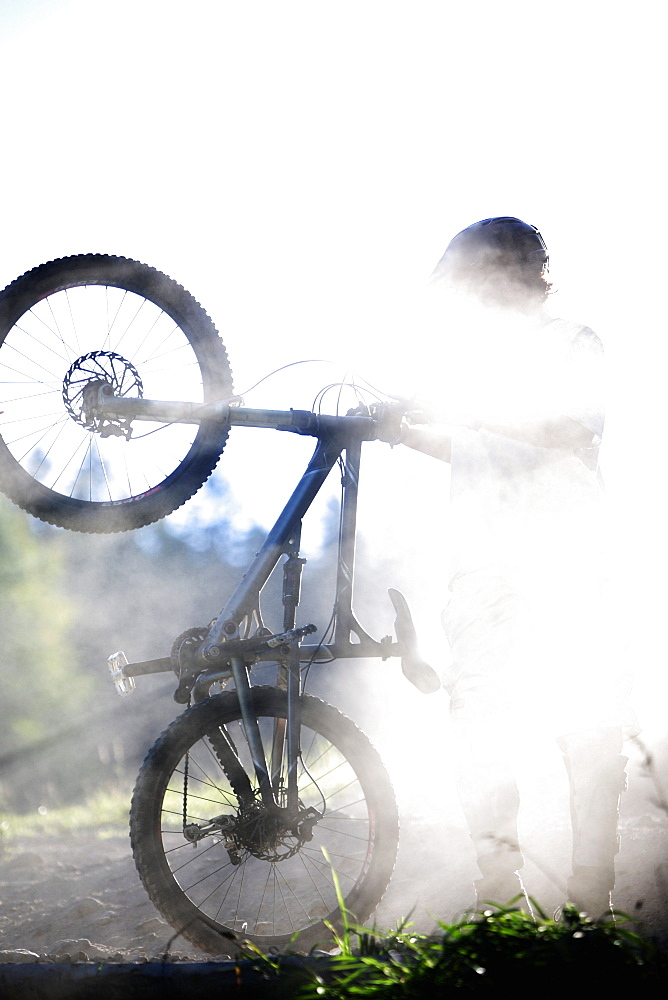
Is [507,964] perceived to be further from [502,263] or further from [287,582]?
[502,263]

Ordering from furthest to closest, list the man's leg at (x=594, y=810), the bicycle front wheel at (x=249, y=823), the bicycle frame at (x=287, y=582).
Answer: the bicycle frame at (x=287, y=582), the bicycle front wheel at (x=249, y=823), the man's leg at (x=594, y=810)

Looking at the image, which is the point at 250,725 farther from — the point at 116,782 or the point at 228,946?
the point at 116,782

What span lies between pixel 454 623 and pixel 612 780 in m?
0.78

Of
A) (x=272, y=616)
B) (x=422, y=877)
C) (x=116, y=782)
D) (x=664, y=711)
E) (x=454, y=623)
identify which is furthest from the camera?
(x=272, y=616)

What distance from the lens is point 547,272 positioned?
10.5 ft

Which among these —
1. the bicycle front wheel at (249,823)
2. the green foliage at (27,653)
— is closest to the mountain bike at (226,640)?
the bicycle front wheel at (249,823)

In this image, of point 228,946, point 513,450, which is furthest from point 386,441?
point 228,946

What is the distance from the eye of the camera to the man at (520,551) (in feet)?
8.64

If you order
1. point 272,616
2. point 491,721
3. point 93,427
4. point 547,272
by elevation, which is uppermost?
point 272,616

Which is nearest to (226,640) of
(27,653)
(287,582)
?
(287,582)

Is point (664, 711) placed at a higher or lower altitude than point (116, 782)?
higher

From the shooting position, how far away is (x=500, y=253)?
3119 millimetres

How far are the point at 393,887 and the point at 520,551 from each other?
2327 mm

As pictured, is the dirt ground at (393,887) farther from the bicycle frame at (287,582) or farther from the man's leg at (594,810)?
the bicycle frame at (287,582)
